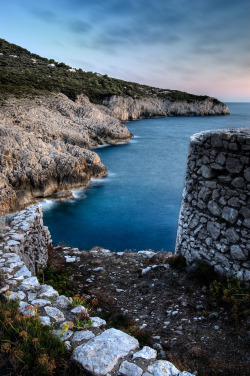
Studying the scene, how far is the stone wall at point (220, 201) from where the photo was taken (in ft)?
19.1

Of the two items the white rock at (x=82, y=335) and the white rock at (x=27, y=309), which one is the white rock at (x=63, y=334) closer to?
the white rock at (x=82, y=335)

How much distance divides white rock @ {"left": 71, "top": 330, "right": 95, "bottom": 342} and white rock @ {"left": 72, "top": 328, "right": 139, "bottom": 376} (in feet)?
0.38

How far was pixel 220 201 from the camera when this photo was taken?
623 cm

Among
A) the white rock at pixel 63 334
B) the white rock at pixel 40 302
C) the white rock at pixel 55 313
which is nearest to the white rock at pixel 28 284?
the white rock at pixel 40 302

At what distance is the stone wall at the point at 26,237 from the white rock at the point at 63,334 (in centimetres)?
299

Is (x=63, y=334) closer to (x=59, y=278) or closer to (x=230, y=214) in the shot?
(x=230, y=214)

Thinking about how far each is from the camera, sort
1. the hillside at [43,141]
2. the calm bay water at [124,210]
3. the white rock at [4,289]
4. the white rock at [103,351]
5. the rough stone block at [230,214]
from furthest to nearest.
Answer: the hillside at [43,141], the calm bay water at [124,210], the rough stone block at [230,214], the white rock at [4,289], the white rock at [103,351]

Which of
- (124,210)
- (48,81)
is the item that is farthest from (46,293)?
(48,81)

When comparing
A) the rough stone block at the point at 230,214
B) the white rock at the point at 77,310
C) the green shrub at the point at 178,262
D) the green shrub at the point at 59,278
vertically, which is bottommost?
the green shrub at the point at 59,278

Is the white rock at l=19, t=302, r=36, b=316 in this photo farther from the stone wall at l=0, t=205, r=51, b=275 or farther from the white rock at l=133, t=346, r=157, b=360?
the stone wall at l=0, t=205, r=51, b=275

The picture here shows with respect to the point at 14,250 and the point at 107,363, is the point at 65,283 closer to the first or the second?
the point at 14,250

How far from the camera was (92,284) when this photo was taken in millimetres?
7715

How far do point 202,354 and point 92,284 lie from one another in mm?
3834

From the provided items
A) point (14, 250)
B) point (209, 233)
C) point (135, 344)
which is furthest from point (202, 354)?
point (14, 250)
